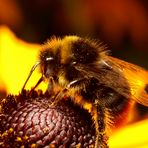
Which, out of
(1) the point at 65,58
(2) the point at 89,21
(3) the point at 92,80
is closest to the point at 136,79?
(3) the point at 92,80

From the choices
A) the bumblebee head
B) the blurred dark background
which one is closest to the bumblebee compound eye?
the bumblebee head

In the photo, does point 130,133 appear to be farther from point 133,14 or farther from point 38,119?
point 133,14

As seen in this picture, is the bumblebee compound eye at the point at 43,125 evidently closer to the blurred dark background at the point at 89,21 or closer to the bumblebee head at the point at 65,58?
the bumblebee head at the point at 65,58

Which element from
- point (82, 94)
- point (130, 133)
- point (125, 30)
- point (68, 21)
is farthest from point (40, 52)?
point (125, 30)

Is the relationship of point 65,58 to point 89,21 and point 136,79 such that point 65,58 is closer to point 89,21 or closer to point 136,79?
point 136,79

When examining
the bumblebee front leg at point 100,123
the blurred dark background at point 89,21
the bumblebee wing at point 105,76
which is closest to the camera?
the bumblebee wing at point 105,76

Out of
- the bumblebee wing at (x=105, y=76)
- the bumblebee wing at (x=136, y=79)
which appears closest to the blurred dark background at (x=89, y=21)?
the bumblebee wing at (x=136, y=79)
